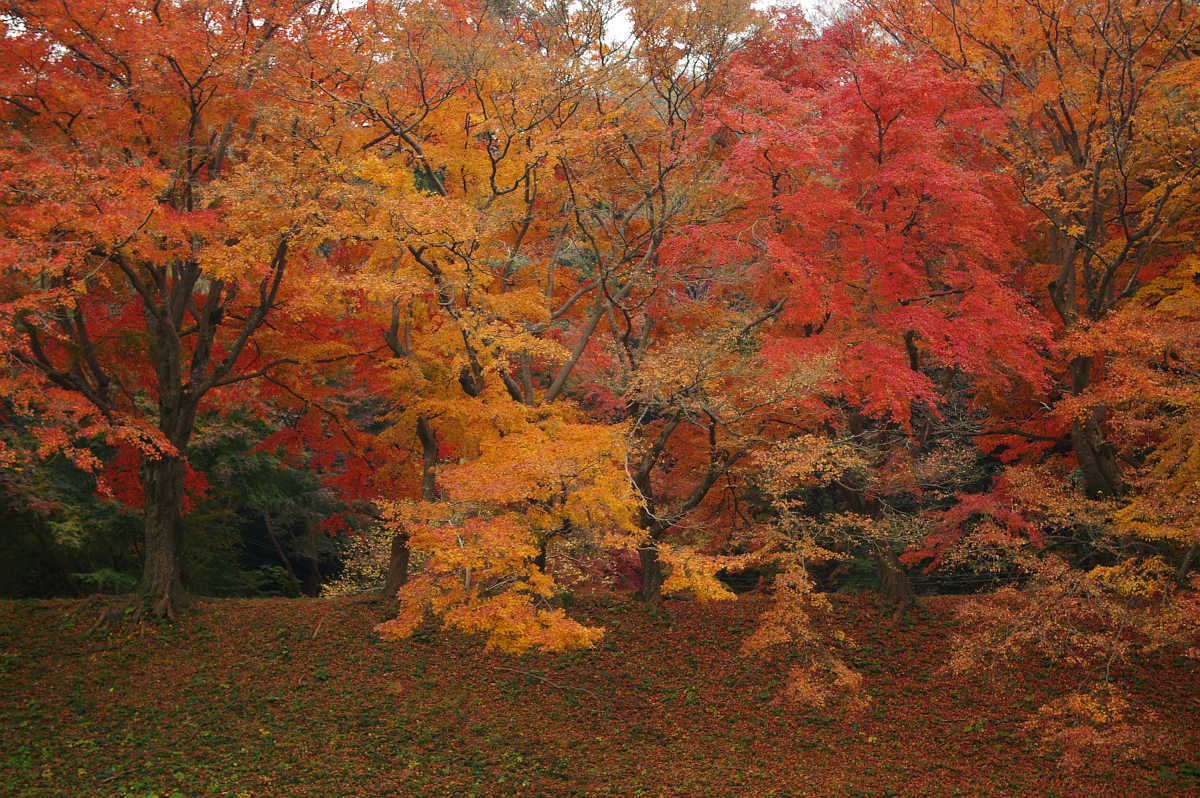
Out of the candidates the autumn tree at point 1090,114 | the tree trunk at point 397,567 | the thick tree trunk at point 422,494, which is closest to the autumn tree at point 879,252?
the autumn tree at point 1090,114

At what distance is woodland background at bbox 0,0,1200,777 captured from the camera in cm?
1127

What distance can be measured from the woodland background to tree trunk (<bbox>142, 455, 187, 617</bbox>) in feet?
0.20

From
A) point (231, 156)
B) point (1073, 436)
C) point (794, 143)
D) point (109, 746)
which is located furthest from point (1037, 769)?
point (231, 156)

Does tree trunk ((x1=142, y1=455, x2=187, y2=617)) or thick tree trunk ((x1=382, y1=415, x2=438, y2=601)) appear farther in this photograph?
thick tree trunk ((x1=382, y1=415, x2=438, y2=601))

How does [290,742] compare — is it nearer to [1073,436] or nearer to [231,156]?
[231,156]

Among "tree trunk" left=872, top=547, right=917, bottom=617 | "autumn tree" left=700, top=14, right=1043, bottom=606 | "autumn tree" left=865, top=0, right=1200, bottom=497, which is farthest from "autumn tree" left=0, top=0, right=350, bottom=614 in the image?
"tree trunk" left=872, top=547, right=917, bottom=617

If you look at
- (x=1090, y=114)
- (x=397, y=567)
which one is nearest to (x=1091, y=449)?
(x=1090, y=114)

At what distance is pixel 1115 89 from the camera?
13.0 metres

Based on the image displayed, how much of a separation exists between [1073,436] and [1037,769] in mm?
5012

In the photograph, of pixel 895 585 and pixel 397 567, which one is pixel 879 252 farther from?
pixel 397 567

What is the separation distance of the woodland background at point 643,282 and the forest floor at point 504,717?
623 mm

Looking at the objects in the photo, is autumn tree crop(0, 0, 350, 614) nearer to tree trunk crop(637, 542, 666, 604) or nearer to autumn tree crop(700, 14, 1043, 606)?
autumn tree crop(700, 14, 1043, 606)

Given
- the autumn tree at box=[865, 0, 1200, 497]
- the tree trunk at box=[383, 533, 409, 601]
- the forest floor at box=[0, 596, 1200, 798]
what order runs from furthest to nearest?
the tree trunk at box=[383, 533, 409, 601], the autumn tree at box=[865, 0, 1200, 497], the forest floor at box=[0, 596, 1200, 798]

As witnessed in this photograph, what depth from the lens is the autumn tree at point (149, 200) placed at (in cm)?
1148
